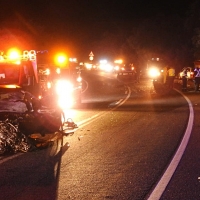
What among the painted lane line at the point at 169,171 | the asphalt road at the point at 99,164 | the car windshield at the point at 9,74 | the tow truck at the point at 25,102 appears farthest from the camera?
the car windshield at the point at 9,74

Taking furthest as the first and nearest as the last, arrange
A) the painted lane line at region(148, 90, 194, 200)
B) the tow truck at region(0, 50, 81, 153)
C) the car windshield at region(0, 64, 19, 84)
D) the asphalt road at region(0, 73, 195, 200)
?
the car windshield at region(0, 64, 19, 84)
the tow truck at region(0, 50, 81, 153)
the asphalt road at region(0, 73, 195, 200)
the painted lane line at region(148, 90, 194, 200)

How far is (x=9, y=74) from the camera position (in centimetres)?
1330

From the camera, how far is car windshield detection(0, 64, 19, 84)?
13211mm

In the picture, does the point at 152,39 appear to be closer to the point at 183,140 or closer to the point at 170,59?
the point at 170,59

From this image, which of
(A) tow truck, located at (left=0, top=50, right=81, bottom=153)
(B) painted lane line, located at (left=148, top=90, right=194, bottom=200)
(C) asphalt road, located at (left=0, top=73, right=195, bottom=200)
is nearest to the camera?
(B) painted lane line, located at (left=148, top=90, right=194, bottom=200)

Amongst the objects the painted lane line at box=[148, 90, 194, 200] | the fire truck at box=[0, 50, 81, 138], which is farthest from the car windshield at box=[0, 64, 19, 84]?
the painted lane line at box=[148, 90, 194, 200]

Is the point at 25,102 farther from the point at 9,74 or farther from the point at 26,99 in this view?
the point at 9,74

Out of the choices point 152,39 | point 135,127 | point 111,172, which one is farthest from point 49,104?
point 152,39

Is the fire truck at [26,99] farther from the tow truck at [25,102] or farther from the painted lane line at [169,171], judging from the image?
the painted lane line at [169,171]

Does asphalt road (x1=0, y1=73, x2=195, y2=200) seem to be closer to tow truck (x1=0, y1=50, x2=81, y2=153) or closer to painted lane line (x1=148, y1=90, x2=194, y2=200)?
painted lane line (x1=148, y1=90, x2=194, y2=200)

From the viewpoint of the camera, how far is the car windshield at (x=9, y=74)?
13.2 m

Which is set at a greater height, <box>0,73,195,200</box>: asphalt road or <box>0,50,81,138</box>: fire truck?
<box>0,50,81,138</box>: fire truck

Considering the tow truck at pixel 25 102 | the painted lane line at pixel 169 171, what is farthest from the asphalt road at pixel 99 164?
the tow truck at pixel 25 102

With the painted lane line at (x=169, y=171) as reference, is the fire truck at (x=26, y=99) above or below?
above
